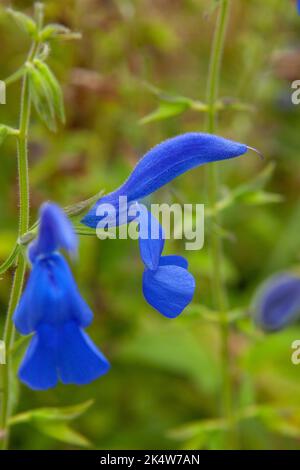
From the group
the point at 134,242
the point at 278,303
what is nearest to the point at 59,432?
the point at 278,303

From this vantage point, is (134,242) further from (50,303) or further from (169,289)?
(50,303)

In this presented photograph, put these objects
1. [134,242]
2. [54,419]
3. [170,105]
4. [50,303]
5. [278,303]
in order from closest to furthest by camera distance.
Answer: [50,303]
[54,419]
[170,105]
[278,303]
[134,242]

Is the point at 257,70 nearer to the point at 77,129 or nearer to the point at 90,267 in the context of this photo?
the point at 77,129

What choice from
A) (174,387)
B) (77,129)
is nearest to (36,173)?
(77,129)

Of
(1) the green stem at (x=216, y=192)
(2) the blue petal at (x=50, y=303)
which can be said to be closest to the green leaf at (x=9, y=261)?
(2) the blue petal at (x=50, y=303)

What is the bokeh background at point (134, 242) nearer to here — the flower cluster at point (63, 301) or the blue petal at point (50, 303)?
the flower cluster at point (63, 301)

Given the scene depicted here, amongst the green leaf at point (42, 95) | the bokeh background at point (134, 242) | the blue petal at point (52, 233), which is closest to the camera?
the blue petal at point (52, 233)
